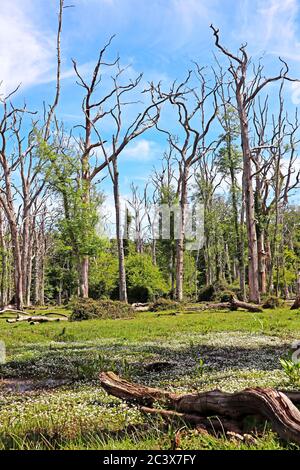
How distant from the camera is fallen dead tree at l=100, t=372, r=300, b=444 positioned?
15.1ft

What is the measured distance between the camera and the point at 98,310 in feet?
86.6

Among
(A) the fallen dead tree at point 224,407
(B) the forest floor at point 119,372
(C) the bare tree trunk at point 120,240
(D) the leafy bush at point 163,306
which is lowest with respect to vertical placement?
(D) the leafy bush at point 163,306

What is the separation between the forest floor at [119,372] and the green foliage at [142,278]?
26.8m

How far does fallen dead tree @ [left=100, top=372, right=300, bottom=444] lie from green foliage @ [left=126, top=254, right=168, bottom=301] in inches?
1593

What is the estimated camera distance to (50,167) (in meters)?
37.3

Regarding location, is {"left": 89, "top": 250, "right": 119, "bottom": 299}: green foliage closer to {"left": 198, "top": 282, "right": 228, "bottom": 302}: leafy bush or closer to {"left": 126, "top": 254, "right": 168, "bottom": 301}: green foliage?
{"left": 126, "top": 254, "right": 168, "bottom": 301}: green foliage

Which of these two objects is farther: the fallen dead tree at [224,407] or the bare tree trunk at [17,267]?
the bare tree trunk at [17,267]

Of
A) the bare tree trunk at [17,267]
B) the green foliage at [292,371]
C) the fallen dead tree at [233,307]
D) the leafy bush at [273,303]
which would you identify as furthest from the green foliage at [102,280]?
the green foliage at [292,371]

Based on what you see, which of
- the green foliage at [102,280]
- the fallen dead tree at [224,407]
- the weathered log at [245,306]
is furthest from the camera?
the green foliage at [102,280]

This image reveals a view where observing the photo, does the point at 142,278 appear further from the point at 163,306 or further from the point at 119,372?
the point at 119,372

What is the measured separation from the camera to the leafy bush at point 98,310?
2580 centimetres

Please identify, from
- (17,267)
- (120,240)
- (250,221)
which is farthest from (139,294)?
(250,221)

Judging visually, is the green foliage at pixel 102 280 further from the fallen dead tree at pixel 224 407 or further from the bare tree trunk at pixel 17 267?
the fallen dead tree at pixel 224 407

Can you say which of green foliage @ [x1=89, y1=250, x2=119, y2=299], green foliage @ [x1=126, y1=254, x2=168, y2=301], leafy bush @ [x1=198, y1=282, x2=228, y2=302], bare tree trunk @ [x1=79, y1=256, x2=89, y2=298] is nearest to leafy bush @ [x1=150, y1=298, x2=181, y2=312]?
bare tree trunk @ [x1=79, y1=256, x2=89, y2=298]
